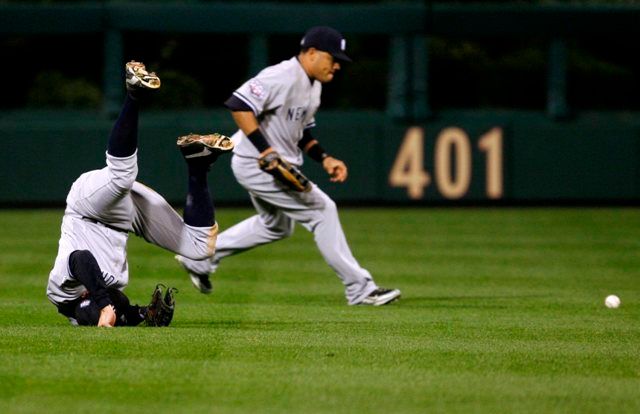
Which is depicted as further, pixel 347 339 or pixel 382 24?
pixel 382 24

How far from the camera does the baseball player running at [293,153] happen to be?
7.81m

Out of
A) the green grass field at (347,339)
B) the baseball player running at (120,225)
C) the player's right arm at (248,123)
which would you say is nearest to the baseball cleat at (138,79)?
the baseball player running at (120,225)

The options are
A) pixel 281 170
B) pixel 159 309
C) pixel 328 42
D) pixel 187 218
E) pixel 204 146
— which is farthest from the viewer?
pixel 328 42

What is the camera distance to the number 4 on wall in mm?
16188

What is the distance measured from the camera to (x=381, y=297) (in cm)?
784

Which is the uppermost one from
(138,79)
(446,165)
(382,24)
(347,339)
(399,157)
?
(138,79)

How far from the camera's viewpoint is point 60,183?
16.0m

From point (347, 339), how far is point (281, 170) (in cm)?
191

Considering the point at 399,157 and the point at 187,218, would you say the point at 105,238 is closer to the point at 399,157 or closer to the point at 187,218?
the point at 187,218

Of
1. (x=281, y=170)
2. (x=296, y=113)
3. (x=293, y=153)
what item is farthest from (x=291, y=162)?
(x=281, y=170)

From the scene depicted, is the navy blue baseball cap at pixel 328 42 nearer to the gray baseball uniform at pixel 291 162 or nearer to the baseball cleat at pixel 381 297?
the gray baseball uniform at pixel 291 162

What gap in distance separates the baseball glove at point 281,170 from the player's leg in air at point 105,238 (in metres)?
1.38

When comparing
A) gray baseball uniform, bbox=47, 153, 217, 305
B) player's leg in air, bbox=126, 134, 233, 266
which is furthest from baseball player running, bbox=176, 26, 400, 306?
gray baseball uniform, bbox=47, 153, 217, 305

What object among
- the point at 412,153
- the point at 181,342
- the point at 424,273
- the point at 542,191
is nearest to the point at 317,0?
the point at 412,153
